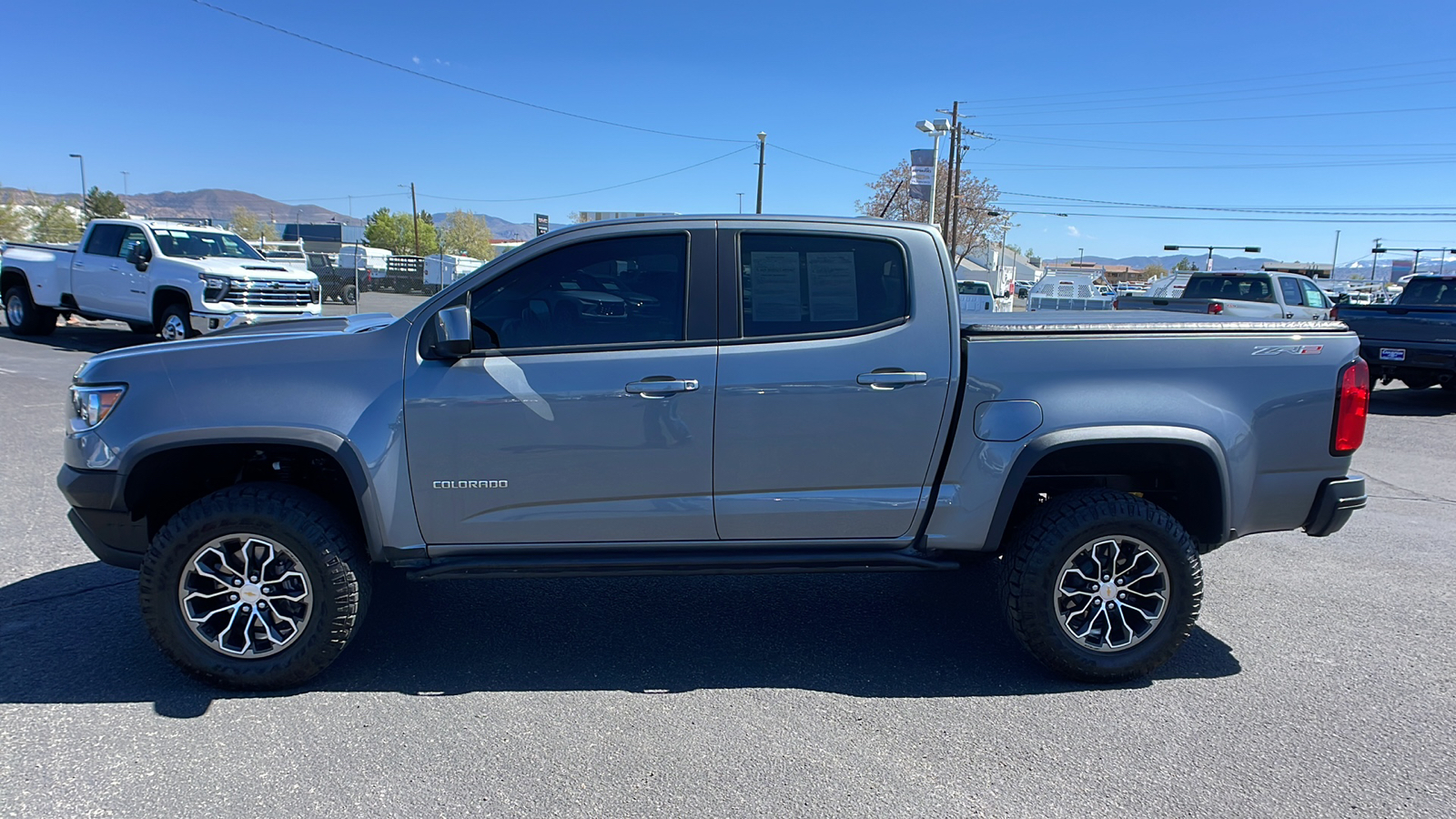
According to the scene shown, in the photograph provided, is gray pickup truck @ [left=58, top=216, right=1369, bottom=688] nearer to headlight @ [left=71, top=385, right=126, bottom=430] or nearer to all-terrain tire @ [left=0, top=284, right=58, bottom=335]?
headlight @ [left=71, top=385, right=126, bottom=430]

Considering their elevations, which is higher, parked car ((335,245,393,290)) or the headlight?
parked car ((335,245,393,290))

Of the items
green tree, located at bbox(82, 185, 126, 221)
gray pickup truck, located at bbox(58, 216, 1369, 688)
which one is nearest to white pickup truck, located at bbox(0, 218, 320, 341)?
gray pickup truck, located at bbox(58, 216, 1369, 688)

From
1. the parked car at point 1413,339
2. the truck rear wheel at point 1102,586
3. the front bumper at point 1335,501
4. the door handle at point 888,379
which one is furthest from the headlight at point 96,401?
the parked car at point 1413,339

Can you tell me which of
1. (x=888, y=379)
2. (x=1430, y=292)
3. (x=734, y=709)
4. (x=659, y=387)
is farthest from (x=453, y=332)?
(x=1430, y=292)

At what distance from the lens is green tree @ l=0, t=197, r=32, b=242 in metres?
49.5

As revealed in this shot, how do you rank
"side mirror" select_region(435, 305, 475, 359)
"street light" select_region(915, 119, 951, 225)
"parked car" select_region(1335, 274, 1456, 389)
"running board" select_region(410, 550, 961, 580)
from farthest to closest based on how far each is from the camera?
"street light" select_region(915, 119, 951, 225) < "parked car" select_region(1335, 274, 1456, 389) < "running board" select_region(410, 550, 961, 580) < "side mirror" select_region(435, 305, 475, 359)

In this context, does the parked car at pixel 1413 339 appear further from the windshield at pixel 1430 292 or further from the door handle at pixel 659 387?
the door handle at pixel 659 387

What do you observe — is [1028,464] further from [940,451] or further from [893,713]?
[893,713]

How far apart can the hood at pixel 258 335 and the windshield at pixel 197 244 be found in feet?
39.3

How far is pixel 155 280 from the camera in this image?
1416 cm

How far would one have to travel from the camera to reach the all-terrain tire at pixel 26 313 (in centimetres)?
1627

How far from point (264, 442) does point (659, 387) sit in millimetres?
1541

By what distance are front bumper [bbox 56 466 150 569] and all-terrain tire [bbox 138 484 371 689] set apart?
0.19 meters

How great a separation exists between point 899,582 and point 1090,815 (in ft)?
7.49
